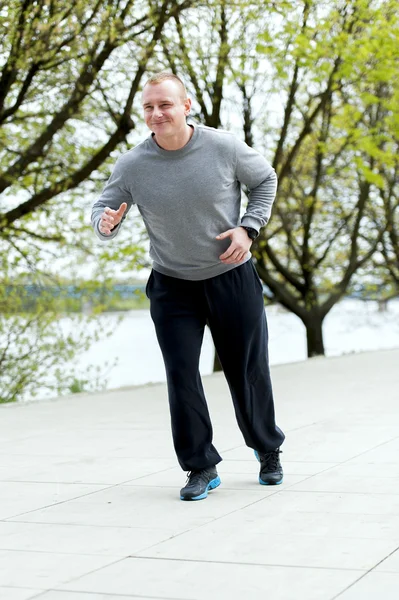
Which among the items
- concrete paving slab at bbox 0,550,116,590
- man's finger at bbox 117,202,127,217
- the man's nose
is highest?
the man's nose

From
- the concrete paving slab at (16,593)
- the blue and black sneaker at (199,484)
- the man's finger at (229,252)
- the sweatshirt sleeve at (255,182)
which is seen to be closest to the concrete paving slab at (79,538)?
the concrete paving slab at (16,593)

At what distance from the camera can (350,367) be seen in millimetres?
12875

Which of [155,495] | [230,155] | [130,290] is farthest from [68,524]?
[130,290]

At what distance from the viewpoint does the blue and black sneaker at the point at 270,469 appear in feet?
17.2

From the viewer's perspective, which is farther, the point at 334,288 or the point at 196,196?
the point at 334,288

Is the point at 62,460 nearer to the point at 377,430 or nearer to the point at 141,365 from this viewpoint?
the point at 377,430

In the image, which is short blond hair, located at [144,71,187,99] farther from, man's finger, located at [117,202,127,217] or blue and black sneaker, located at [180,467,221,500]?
blue and black sneaker, located at [180,467,221,500]

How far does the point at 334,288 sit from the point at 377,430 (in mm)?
15165

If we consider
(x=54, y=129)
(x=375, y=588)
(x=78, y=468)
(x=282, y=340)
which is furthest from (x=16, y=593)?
(x=282, y=340)

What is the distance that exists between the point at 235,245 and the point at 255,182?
1.28ft

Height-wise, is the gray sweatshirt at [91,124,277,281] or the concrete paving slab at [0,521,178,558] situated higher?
the gray sweatshirt at [91,124,277,281]

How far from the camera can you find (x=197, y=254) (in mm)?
4941

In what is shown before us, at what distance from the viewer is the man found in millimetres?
4887

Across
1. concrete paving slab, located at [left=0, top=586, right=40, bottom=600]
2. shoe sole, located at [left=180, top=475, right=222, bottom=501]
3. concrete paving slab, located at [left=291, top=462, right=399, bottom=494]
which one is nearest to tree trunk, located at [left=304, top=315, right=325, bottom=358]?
concrete paving slab, located at [left=291, top=462, right=399, bottom=494]
